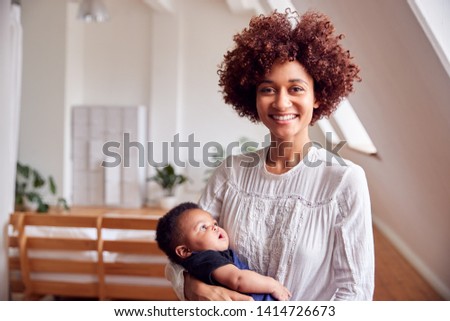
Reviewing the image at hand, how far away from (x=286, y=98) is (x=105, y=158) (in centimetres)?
550

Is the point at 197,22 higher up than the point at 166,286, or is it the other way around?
the point at 197,22

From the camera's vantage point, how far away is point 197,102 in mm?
6445

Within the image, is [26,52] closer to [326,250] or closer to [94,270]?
[94,270]

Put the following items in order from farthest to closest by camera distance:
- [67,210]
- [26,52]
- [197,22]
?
[197,22], [26,52], [67,210]

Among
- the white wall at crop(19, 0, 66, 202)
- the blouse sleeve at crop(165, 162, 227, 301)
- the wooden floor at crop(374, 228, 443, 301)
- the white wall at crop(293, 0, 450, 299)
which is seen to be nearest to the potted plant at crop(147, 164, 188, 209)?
the white wall at crop(19, 0, 66, 202)

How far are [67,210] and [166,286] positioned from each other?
3386mm

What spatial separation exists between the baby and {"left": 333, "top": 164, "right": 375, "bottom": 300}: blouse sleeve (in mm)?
117

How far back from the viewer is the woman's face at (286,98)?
958mm

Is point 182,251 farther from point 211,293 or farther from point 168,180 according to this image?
point 168,180

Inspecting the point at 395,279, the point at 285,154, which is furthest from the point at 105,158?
the point at 285,154

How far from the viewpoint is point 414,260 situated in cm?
309

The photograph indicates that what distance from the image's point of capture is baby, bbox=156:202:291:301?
3.19ft

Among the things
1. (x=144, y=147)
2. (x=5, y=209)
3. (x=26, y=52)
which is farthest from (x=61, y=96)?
(x=5, y=209)
